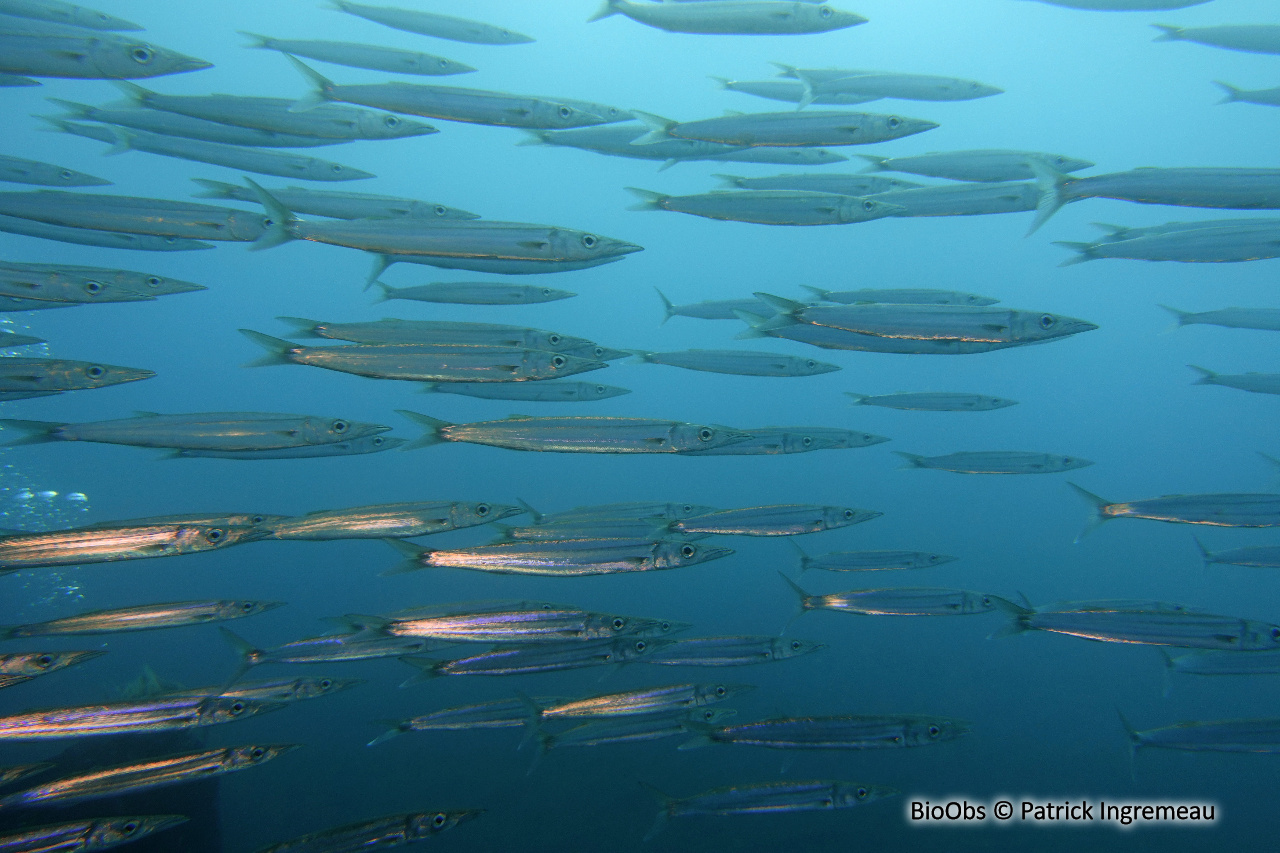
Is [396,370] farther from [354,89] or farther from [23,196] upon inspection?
[23,196]

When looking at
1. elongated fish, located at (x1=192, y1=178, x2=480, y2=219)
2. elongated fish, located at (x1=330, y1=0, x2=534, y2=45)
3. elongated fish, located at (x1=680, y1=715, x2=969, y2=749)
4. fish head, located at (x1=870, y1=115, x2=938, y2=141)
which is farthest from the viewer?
elongated fish, located at (x1=330, y1=0, x2=534, y2=45)

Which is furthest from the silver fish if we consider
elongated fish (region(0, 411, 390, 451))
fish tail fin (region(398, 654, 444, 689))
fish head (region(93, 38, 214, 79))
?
fish head (region(93, 38, 214, 79))

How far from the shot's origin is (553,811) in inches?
365

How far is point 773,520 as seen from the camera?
390cm

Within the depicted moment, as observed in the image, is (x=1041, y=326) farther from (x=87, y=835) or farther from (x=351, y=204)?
(x=87, y=835)

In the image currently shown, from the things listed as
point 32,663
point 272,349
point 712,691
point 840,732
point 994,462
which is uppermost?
point 272,349

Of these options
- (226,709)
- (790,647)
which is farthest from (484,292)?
(790,647)

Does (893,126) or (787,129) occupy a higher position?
(893,126)

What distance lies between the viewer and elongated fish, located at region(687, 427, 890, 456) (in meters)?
4.10

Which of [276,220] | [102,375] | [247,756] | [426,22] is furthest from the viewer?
[426,22]

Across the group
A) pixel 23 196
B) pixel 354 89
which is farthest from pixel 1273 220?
pixel 23 196

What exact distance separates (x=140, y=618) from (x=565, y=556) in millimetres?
2454

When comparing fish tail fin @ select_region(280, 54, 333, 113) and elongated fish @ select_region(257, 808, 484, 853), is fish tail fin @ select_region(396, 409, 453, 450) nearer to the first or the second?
fish tail fin @ select_region(280, 54, 333, 113)

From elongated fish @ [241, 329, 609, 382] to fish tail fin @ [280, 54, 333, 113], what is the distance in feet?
4.70
